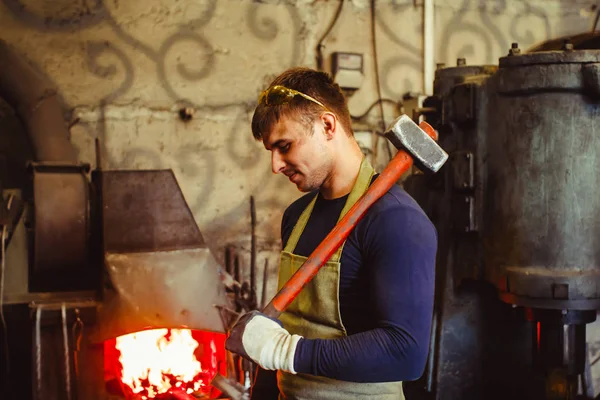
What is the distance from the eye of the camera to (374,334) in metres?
1.52

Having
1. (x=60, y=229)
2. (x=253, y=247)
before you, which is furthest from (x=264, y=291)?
(x=60, y=229)

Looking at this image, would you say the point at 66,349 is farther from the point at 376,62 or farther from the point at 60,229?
the point at 376,62

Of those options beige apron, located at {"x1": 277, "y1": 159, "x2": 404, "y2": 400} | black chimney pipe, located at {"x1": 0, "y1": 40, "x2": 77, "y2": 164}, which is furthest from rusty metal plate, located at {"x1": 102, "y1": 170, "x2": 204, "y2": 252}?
beige apron, located at {"x1": 277, "y1": 159, "x2": 404, "y2": 400}

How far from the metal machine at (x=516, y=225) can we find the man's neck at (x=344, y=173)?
135 centimetres

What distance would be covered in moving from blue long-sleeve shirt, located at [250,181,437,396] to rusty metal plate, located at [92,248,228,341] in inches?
51.0

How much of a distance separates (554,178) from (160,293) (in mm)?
1810

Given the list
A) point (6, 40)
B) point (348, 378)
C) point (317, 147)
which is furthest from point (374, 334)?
point (6, 40)

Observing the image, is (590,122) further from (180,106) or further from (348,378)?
(180,106)

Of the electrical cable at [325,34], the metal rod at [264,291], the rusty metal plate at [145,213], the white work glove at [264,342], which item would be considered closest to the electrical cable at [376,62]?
the electrical cable at [325,34]

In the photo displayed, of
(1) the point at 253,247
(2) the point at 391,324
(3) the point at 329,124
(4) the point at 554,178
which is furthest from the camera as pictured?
(1) the point at 253,247

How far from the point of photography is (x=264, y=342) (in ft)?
5.17

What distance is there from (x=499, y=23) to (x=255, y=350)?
3.83 m

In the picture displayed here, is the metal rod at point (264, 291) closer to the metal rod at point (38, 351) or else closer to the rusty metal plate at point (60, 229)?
the rusty metal plate at point (60, 229)

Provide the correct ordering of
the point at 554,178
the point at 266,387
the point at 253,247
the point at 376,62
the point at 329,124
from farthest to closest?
the point at 376,62
the point at 253,247
the point at 554,178
the point at 266,387
the point at 329,124
